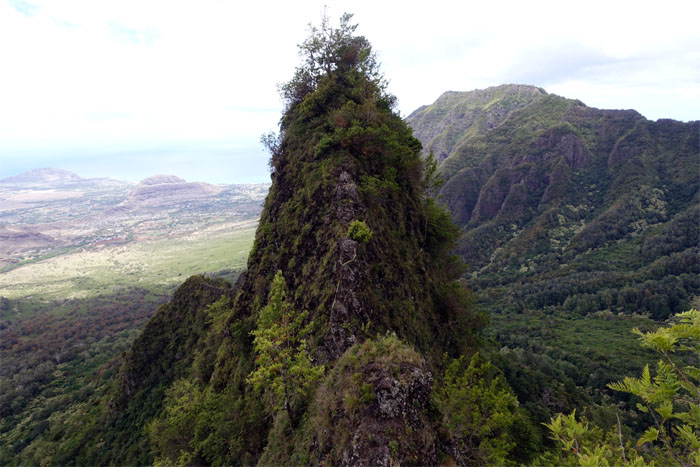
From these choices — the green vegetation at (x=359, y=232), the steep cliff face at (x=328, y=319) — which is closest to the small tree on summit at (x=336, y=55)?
the steep cliff face at (x=328, y=319)

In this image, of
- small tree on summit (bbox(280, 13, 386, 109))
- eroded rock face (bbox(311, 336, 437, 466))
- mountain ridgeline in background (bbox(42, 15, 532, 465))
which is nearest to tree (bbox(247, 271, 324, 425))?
mountain ridgeline in background (bbox(42, 15, 532, 465))

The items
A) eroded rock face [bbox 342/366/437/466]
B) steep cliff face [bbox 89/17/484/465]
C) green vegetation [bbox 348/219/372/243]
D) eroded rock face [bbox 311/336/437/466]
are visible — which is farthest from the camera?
green vegetation [bbox 348/219/372/243]

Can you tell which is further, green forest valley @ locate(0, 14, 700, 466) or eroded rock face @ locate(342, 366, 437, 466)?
green forest valley @ locate(0, 14, 700, 466)

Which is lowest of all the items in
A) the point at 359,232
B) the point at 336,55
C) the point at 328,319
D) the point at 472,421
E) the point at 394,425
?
the point at 472,421

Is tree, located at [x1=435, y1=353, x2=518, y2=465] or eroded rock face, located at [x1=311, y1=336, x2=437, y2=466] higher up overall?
eroded rock face, located at [x1=311, y1=336, x2=437, y2=466]

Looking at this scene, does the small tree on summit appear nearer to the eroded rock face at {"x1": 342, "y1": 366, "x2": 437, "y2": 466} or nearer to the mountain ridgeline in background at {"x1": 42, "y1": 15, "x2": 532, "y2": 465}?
the mountain ridgeline in background at {"x1": 42, "y1": 15, "x2": 532, "y2": 465}

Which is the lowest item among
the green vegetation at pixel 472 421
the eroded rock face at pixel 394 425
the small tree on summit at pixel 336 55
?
the green vegetation at pixel 472 421

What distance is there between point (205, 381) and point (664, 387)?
3470 centimetres

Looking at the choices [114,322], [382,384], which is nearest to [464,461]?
[382,384]

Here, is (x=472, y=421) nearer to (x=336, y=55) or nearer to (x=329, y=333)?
(x=329, y=333)

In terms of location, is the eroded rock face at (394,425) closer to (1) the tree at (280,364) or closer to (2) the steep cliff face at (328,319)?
(2) the steep cliff face at (328,319)

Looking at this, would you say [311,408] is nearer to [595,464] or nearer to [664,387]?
[595,464]

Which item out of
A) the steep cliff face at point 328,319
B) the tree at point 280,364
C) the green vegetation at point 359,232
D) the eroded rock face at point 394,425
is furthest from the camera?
the green vegetation at point 359,232

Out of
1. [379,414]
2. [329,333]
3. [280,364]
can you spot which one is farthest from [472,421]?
[280,364]
